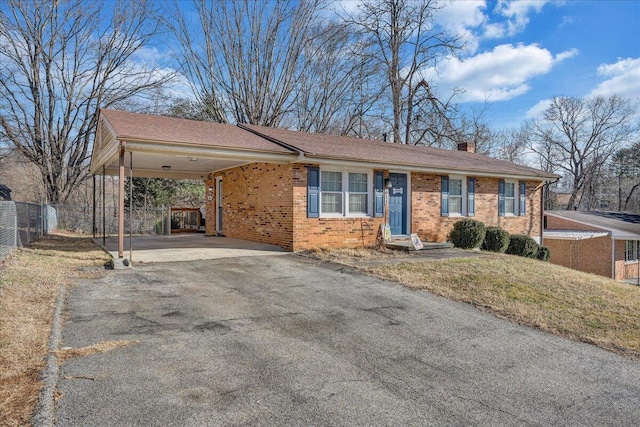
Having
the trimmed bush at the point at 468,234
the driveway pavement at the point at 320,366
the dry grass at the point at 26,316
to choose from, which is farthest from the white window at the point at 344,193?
the dry grass at the point at 26,316

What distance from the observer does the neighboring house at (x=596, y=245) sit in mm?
22562

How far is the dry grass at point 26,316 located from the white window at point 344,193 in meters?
5.91

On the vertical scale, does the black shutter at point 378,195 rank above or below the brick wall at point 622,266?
above

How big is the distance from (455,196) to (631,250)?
1647 centimetres

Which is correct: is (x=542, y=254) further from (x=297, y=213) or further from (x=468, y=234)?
(x=297, y=213)

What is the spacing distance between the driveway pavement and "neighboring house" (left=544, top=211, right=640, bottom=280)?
19241mm

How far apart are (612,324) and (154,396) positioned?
623 centimetres

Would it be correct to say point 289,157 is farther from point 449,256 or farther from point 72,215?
point 72,215

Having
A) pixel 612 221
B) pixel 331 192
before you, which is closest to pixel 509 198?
pixel 331 192

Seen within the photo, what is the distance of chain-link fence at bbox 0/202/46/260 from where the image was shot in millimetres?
8984

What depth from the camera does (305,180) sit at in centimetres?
1165

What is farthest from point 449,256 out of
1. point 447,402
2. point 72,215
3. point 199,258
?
point 72,215

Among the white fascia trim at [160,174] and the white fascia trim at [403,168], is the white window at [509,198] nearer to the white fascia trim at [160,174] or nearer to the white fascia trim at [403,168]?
the white fascia trim at [403,168]

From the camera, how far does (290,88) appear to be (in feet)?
91.4
